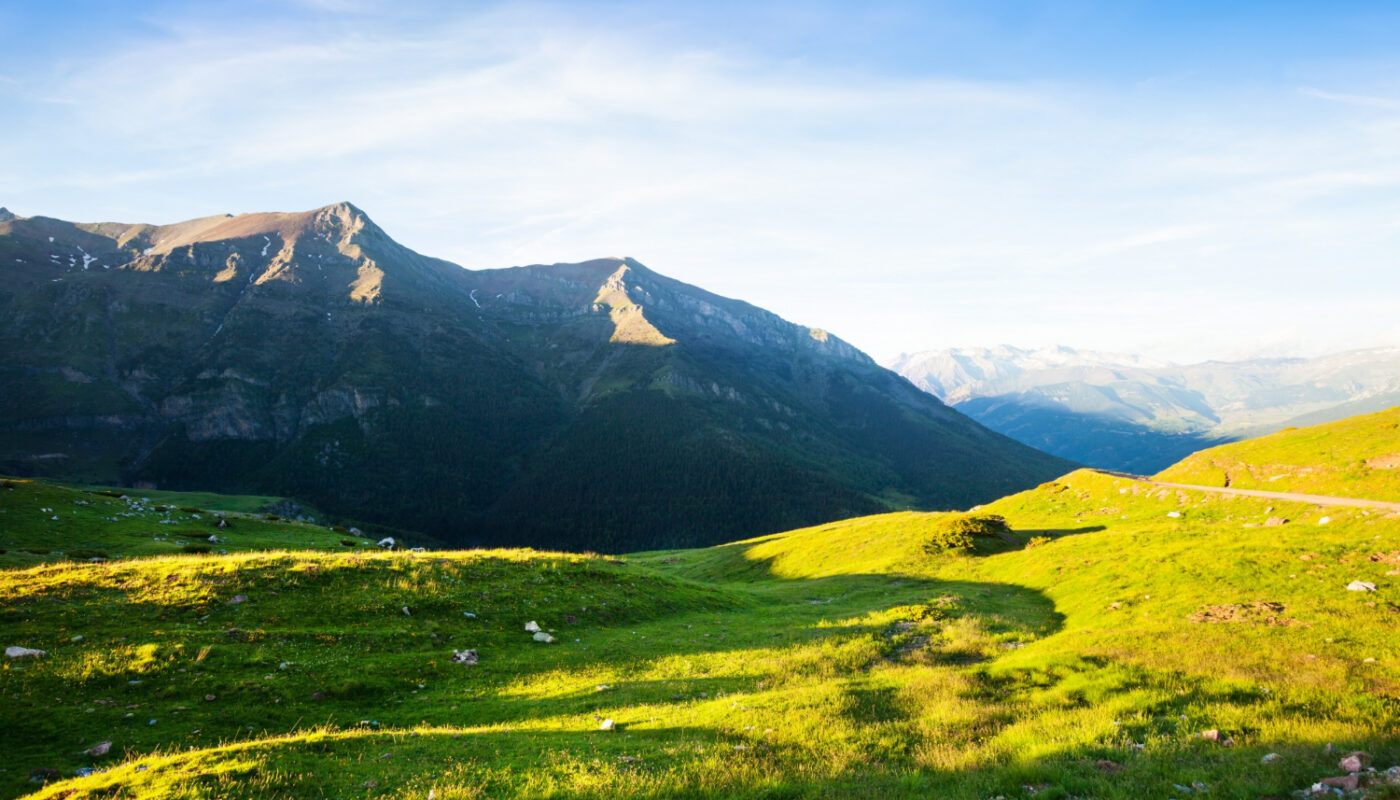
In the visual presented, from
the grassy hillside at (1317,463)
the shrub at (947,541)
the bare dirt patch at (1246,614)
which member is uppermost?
the grassy hillside at (1317,463)

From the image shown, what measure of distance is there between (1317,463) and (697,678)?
6264cm

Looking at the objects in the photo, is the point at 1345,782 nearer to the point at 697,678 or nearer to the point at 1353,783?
the point at 1353,783

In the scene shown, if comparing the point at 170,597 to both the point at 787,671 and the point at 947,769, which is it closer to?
the point at 787,671

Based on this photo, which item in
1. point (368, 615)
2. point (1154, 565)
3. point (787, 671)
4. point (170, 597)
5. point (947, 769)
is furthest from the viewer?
point (1154, 565)

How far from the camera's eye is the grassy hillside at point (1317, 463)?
148 ft

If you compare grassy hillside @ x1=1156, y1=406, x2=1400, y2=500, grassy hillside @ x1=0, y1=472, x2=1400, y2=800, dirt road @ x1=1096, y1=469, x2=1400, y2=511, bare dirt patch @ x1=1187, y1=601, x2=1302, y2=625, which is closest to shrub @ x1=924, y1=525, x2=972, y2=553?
grassy hillside @ x1=0, y1=472, x2=1400, y2=800

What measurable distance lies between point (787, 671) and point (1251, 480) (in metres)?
59.1

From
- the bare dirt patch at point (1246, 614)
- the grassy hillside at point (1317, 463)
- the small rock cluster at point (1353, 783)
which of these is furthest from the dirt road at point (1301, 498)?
the small rock cluster at point (1353, 783)

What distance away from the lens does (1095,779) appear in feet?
35.1

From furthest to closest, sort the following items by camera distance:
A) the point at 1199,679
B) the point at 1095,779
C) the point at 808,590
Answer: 1. the point at 808,590
2. the point at 1199,679
3. the point at 1095,779

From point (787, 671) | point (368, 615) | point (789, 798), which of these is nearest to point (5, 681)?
point (368, 615)

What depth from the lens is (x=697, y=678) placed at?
22.1 metres

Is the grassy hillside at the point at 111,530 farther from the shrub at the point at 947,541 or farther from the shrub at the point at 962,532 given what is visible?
the shrub at the point at 962,532

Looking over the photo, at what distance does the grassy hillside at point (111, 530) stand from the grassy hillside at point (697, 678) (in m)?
15.9
